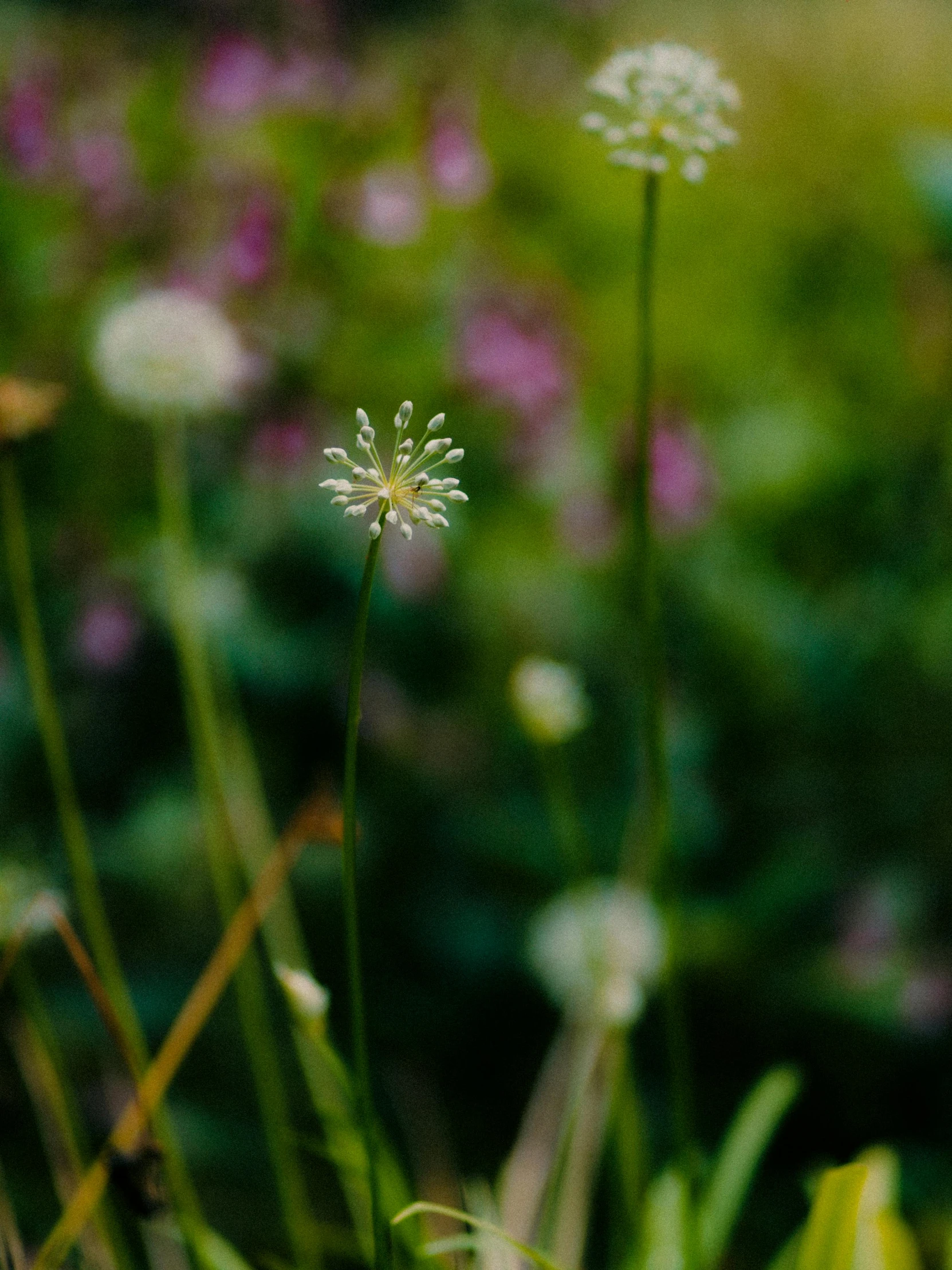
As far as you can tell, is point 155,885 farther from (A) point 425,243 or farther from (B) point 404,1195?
(A) point 425,243

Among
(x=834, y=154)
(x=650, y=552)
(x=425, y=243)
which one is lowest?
(x=650, y=552)

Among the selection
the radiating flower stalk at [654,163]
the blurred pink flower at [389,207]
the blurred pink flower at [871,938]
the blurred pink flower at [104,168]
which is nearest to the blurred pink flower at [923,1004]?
the blurred pink flower at [871,938]

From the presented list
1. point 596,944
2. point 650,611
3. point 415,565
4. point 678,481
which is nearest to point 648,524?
point 650,611

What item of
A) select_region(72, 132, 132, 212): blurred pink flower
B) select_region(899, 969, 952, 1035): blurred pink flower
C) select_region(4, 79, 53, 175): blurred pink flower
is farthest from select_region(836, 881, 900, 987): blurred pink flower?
select_region(4, 79, 53, 175): blurred pink flower

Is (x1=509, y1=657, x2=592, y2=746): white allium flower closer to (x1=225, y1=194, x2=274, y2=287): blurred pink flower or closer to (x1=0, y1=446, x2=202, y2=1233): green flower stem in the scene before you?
(x1=0, y1=446, x2=202, y2=1233): green flower stem

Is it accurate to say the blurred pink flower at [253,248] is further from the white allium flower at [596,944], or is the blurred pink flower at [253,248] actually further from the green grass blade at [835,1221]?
the green grass blade at [835,1221]

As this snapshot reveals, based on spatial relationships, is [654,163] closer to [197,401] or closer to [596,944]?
[197,401]

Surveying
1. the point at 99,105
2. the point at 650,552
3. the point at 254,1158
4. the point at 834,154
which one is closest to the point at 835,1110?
the point at 254,1158
